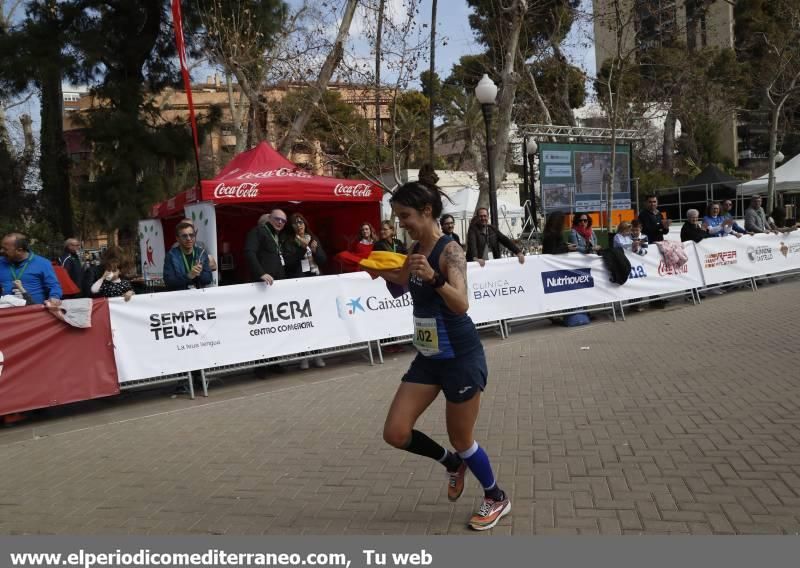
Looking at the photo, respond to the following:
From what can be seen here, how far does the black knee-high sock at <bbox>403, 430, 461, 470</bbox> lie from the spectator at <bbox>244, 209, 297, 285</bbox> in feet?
15.9

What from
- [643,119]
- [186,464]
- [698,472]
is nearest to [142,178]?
[186,464]

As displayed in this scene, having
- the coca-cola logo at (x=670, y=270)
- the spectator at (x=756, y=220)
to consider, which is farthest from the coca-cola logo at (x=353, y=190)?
the spectator at (x=756, y=220)

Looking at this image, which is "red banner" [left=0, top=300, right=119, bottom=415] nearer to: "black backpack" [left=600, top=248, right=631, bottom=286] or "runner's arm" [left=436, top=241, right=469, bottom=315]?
"runner's arm" [left=436, top=241, right=469, bottom=315]

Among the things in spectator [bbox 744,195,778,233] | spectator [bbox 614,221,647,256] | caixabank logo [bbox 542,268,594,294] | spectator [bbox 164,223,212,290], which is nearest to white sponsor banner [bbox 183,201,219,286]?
spectator [bbox 164,223,212,290]

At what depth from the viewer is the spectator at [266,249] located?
27.3ft

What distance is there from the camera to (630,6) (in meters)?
18.6

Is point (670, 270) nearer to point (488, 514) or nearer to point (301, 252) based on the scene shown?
point (301, 252)

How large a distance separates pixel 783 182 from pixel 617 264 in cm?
2096

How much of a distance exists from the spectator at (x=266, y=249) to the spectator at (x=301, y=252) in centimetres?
33

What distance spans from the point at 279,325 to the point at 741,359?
5243 millimetres

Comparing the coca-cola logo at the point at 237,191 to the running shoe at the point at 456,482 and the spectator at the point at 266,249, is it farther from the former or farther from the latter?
the running shoe at the point at 456,482

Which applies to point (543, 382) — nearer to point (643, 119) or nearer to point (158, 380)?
point (158, 380)

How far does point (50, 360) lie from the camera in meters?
6.68

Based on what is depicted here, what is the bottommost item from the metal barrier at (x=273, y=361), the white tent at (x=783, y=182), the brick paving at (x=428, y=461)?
the brick paving at (x=428, y=461)
